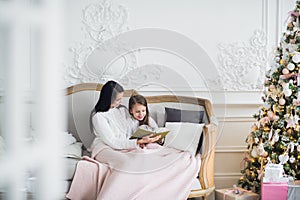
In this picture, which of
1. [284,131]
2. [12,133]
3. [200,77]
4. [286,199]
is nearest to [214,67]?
[200,77]

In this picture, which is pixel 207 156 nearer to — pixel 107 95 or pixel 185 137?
pixel 185 137

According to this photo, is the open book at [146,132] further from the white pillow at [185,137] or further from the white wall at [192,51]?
the white wall at [192,51]

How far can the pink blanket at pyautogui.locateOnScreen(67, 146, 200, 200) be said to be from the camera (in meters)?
3.45

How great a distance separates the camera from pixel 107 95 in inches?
158

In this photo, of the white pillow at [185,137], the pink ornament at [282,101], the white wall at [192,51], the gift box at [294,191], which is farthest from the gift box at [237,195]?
the pink ornament at [282,101]

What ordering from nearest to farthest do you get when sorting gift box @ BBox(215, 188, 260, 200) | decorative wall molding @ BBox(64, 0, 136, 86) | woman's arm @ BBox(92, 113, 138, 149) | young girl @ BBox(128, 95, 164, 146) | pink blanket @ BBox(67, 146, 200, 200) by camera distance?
pink blanket @ BBox(67, 146, 200, 200), gift box @ BBox(215, 188, 260, 200), woman's arm @ BBox(92, 113, 138, 149), young girl @ BBox(128, 95, 164, 146), decorative wall molding @ BBox(64, 0, 136, 86)

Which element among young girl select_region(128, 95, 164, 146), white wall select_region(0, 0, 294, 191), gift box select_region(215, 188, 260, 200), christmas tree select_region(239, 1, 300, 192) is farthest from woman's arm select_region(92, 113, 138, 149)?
christmas tree select_region(239, 1, 300, 192)

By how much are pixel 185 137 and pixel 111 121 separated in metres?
0.60

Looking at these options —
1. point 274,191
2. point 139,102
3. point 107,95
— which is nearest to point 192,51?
point 139,102

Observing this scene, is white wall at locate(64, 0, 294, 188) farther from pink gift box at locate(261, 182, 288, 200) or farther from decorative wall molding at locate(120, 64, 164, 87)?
pink gift box at locate(261, 182, 288, 200)

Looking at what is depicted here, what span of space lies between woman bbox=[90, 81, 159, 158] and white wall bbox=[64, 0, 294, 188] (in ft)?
1.41

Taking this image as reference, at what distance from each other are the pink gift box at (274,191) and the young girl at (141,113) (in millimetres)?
989

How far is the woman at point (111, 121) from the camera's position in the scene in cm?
385

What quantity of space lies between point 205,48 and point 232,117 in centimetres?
67
